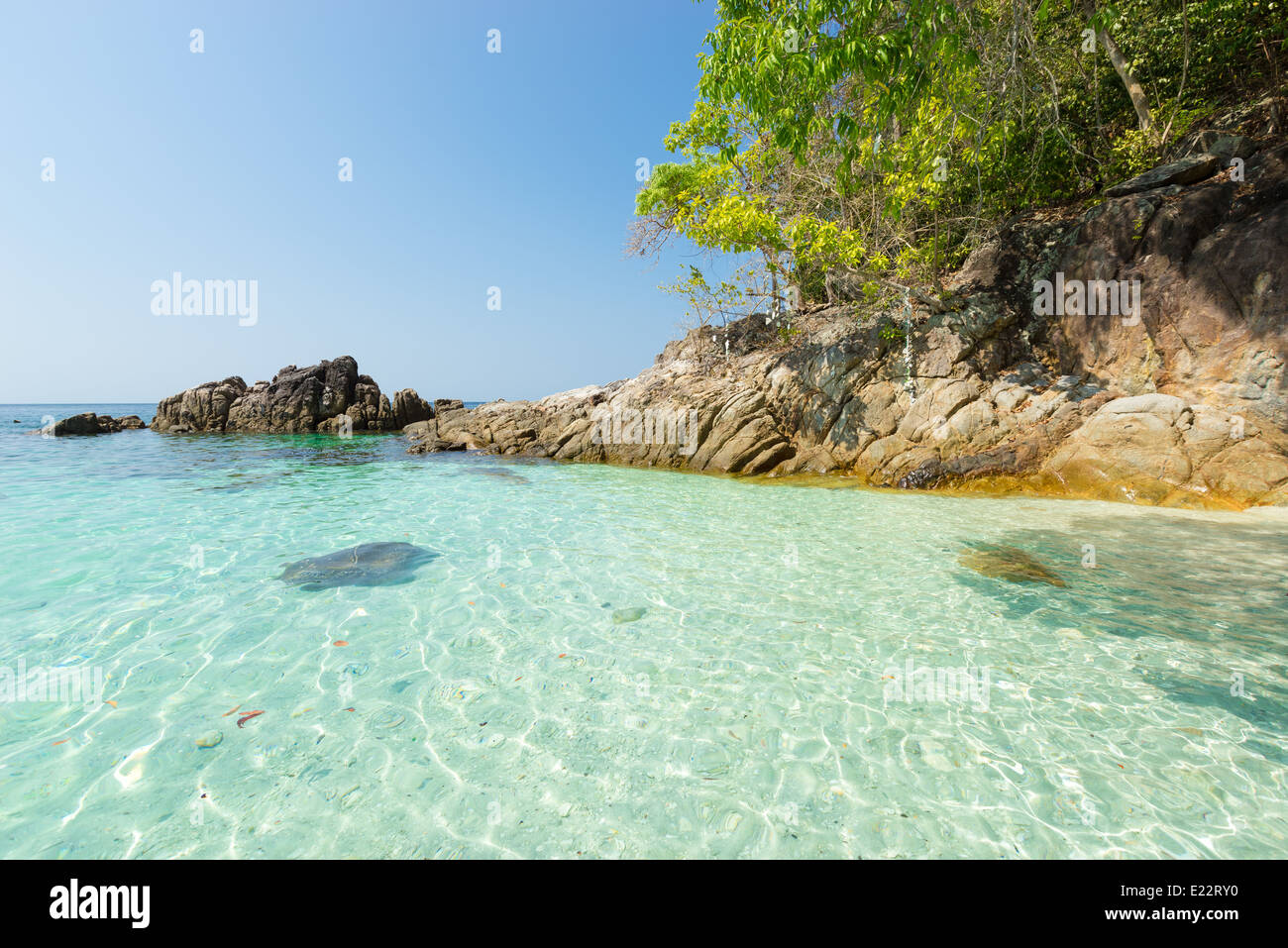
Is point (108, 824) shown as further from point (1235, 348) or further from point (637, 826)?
point (1235, 348)

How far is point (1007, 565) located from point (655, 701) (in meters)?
5.86

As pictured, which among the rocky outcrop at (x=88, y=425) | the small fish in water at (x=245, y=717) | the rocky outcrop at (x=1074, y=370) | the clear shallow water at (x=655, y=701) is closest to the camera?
the clear shallow water at (x=655, y=701)

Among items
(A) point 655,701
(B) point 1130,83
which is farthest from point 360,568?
(B) point 1130,83

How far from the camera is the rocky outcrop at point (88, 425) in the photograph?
112 feet

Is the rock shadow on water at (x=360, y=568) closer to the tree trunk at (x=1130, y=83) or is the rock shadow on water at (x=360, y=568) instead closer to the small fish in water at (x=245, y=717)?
the small fish in water at (x=245, y=717)

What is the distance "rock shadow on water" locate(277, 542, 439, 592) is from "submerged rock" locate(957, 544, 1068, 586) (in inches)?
308

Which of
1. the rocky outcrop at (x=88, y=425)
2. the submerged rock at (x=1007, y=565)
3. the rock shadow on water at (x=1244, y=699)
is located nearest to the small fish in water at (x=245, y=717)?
the rock shadow on water at (x=1244, y=699)

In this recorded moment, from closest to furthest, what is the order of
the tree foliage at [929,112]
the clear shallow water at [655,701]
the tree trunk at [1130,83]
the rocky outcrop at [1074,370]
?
1. the clear shallow water at [655,701]
2. the tree foliage at [929,112]
3. the rocky outcrop at [1074,370]
4. the tree trunk at [1130,83]

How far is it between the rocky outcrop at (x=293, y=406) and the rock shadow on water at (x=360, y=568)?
110 ft

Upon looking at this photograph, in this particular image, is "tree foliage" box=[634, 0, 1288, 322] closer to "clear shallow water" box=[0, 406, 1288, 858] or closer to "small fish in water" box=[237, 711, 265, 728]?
"clear shallow water" box=[0, 406, 1288, 858]

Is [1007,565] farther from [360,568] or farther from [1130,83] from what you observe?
[1130,83]

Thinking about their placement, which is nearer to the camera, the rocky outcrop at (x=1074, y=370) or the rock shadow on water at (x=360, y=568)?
the rock shadow on water at (x=360, y=568)

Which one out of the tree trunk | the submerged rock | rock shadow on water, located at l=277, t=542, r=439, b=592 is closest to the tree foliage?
the tree trunk
